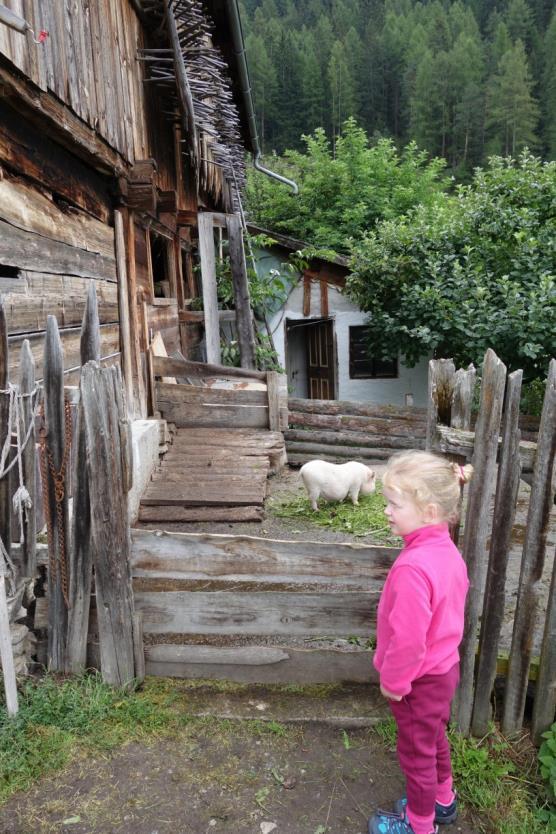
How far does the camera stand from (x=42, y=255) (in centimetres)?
388

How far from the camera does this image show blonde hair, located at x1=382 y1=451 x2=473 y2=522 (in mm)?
1986

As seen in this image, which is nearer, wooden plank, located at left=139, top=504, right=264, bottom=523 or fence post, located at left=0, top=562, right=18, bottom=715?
fence post, located at left=0, top=562, right=18, bottom=715

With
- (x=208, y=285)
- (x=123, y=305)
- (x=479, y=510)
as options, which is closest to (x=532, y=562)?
(x=479, y=510)

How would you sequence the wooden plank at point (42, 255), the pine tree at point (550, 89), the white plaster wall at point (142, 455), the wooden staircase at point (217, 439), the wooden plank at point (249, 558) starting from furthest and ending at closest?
1. the pine tree at point (550, 89)
2. the wooden staircase at point (217, 439)
3. the white plaster wall at point (142, 455)
4. the wooden plank at point (42, 255)
5. the wooden plank at point (249, 558)

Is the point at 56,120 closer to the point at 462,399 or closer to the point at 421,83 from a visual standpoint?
the point at 462,399

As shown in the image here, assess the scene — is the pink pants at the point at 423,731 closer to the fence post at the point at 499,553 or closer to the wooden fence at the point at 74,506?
the fence post at the point at 499,553

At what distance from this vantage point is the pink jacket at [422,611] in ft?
6.28

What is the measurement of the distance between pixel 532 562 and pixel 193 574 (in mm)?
1546

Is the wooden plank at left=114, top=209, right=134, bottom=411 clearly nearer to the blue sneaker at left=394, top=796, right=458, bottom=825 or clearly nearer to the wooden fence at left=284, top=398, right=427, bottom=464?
the wooden fence at left=284, top=398, right=427, bottom=464

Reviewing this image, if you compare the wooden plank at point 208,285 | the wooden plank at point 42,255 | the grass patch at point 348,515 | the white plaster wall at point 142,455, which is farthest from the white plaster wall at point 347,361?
the wooden plank at point 42,255

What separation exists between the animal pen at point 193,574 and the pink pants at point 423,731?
0.52 metres

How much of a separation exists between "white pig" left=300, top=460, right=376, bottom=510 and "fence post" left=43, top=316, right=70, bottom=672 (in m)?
3.40

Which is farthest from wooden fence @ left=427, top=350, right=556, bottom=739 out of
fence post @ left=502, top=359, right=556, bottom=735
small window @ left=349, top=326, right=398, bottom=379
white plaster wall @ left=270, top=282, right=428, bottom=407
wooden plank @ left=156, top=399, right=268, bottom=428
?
small window @ left=349, top=326, right=398, bottom=379

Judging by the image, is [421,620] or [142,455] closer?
[421,620]
